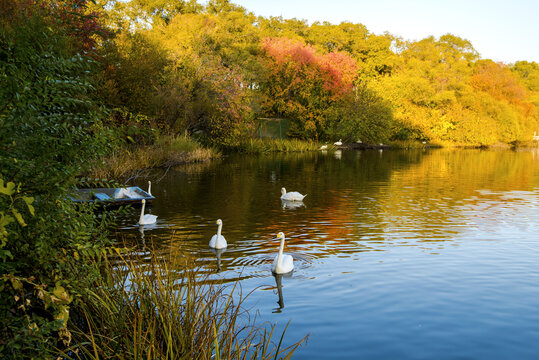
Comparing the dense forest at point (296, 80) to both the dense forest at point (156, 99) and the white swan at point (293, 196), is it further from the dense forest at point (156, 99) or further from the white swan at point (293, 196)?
the white swan at point (293, 196)

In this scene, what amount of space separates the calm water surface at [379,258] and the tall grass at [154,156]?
2285 millimetres

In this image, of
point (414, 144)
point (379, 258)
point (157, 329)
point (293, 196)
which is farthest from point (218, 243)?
point (414, 144)

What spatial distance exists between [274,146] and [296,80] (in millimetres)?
8592

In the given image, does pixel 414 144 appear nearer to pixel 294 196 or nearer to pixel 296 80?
pixel 296 80

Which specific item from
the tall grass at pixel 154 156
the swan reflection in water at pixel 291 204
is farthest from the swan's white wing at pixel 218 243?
the tall grass at pixel 154 156

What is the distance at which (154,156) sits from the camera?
110 feet

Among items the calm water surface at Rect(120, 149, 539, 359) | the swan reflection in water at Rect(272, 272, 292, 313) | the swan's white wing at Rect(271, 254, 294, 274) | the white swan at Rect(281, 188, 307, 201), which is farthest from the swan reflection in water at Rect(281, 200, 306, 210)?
the swan reflection in water at Rect(272, 272, 292, 313)

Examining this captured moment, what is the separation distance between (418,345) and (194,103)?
35559 millimetres

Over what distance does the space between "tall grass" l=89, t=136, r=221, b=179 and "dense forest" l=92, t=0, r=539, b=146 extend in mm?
2109

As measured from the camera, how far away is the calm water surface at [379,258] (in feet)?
27.4

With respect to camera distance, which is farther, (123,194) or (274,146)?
(274,146)

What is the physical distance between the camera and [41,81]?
5.33 meters

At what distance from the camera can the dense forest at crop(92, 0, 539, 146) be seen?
3747cm

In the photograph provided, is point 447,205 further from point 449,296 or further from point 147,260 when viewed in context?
point 147,260
